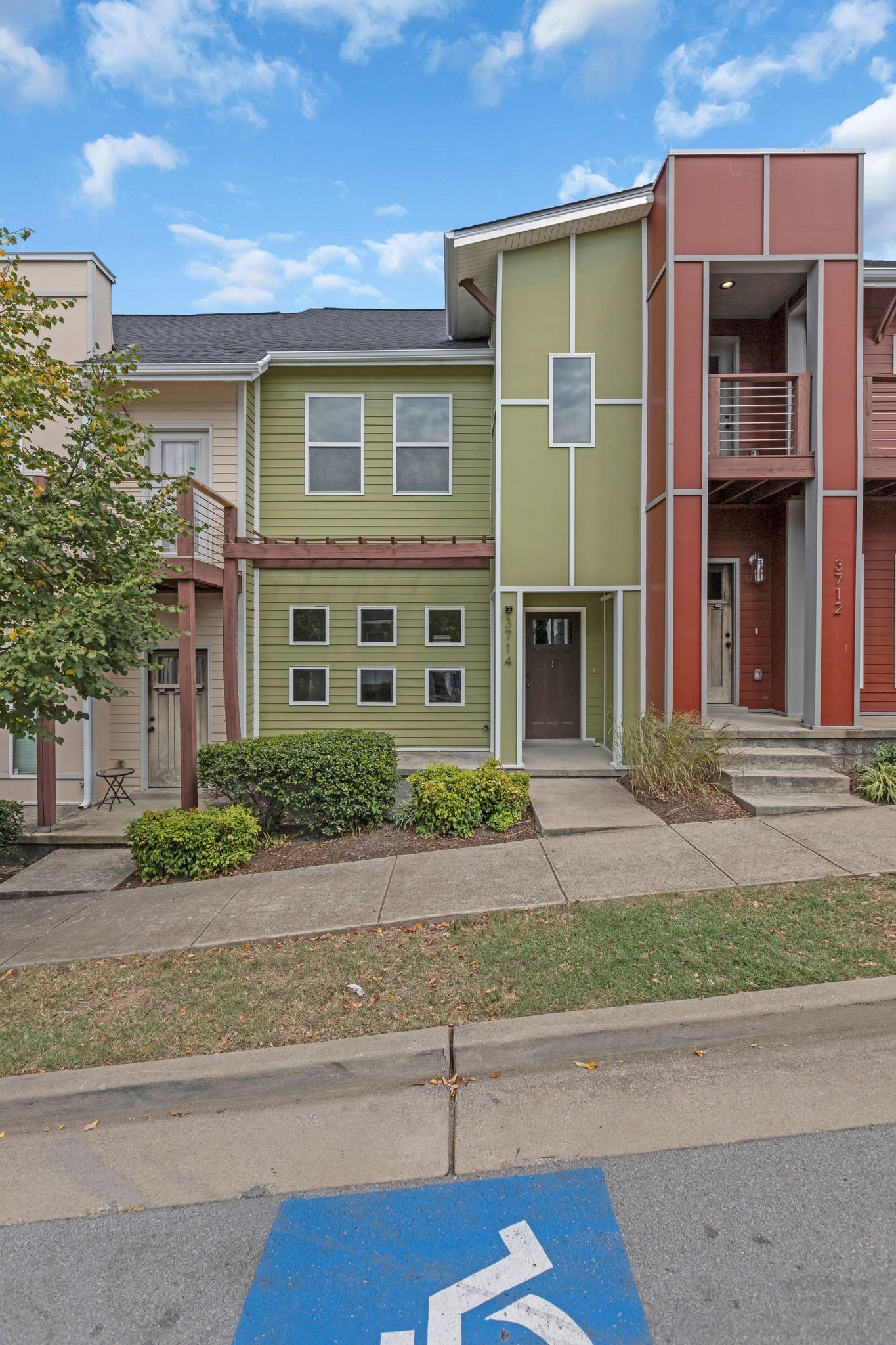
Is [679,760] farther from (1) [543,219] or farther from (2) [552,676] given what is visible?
(1) [543,219]

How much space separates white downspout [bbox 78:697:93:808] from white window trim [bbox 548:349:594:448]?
24.7 ft

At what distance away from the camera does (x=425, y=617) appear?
10.6 meters

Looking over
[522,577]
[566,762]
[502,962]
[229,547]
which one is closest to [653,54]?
[522,577]

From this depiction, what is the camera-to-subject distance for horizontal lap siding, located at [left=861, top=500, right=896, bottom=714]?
986cm

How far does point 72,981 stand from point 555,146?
61.6 ft

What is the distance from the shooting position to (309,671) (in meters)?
10.6

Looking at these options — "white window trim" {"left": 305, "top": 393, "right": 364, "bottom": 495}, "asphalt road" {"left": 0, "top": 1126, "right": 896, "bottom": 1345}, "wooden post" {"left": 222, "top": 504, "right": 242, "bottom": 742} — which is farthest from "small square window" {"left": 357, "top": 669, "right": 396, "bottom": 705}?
"asphalt road" {"left": 0, "top": 1126, "right": 896, "bottom": 1345}

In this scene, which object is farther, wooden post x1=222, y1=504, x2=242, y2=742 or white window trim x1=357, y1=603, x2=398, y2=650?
white window trim x1=357, y1=603, x2=398, y2=650

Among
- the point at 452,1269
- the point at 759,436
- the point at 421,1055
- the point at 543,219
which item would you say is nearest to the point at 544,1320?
the point at 452,1269

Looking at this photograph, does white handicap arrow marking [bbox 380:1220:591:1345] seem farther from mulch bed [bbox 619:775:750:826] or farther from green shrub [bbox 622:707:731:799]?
green shrub [bbox 622:707:731:799]

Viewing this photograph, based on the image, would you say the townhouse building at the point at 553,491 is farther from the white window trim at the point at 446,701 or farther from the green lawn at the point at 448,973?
the green lawn at the point at 448,973

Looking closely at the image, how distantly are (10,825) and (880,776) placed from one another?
31.7ft

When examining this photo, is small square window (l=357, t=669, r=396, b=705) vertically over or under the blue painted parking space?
over

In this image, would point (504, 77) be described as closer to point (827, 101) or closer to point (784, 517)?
point (827, 101)
